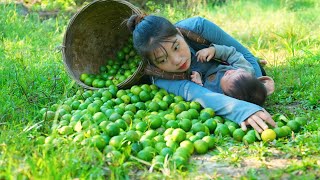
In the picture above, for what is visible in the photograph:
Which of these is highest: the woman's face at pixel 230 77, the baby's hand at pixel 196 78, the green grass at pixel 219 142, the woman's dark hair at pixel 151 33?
the woman's dark hair at pixel 151 33

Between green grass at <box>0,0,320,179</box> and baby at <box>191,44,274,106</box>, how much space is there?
255 mm

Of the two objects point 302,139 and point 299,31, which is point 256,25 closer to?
point 299,31

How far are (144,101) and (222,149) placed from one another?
1.30 m

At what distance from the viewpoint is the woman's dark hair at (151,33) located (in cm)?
415

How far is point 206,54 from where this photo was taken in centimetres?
439

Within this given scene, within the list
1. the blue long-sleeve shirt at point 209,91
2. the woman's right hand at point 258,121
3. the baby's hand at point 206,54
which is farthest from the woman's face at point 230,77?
the woman's right hand at point 258,121

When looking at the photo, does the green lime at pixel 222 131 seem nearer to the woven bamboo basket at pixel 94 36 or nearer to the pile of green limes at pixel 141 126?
the pile of green limes at pixel 141 126

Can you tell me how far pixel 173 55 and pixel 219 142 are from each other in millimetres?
1091

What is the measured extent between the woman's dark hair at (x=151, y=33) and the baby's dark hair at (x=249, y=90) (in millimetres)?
730

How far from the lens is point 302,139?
328cm

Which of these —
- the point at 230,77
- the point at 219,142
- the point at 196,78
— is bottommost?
the point at 219,142

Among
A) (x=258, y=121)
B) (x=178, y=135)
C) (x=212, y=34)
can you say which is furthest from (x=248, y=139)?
(x=212, y=34)

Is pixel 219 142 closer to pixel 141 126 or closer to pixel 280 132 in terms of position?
pixel 280 132

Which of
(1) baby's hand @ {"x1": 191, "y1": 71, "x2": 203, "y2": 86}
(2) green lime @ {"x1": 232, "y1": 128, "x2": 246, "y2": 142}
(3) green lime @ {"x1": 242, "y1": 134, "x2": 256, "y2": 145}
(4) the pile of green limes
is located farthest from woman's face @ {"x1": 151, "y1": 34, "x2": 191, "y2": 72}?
(3) green lime @ {"x1": 242, "y1": 134, "x2": 256, "y2": 145}
